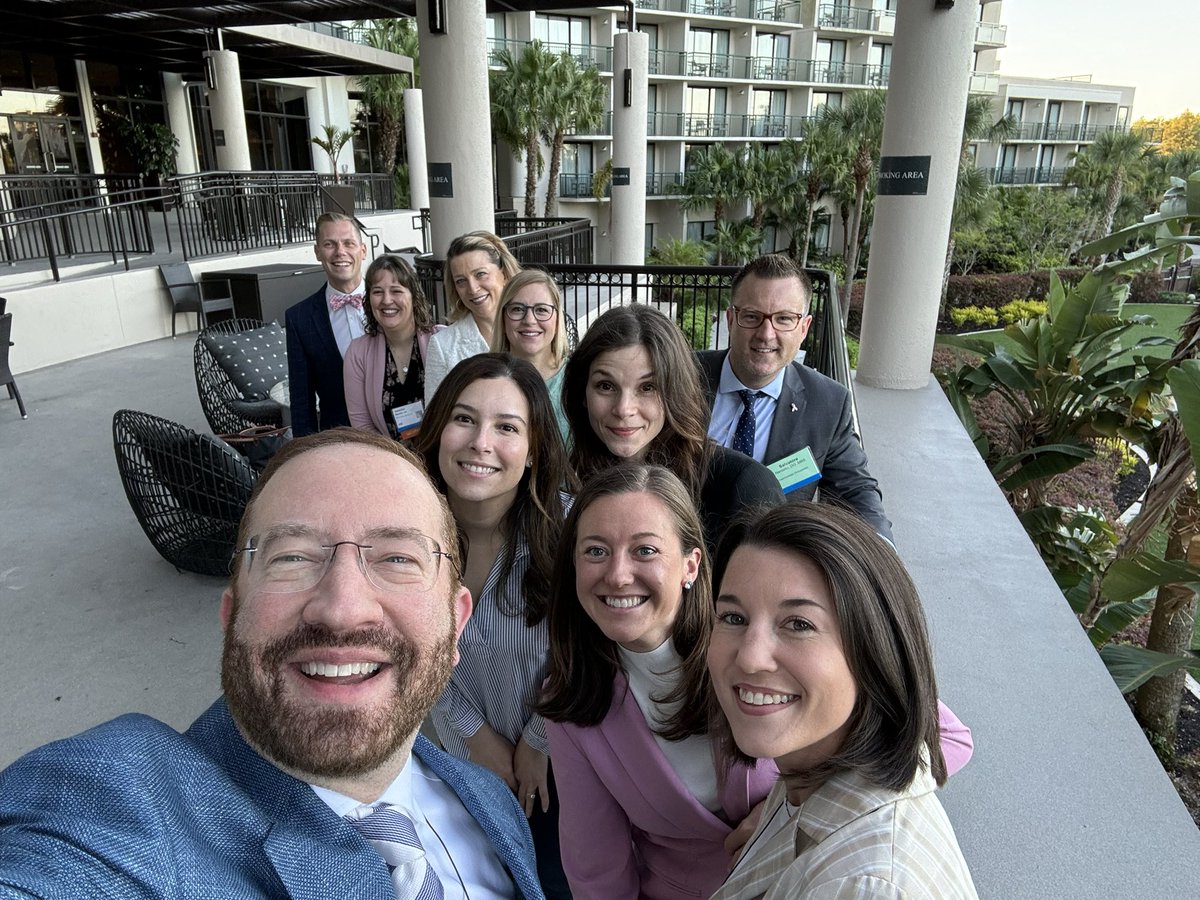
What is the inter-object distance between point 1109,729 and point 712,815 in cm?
252

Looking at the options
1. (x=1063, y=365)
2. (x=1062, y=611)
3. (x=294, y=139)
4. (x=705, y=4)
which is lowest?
(x=1062, y=611)

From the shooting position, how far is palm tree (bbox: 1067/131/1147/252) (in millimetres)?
36625

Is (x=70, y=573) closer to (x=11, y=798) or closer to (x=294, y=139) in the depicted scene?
(x=11, y=798)

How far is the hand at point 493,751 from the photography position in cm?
215

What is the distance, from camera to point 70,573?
4.14m

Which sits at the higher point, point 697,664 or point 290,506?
point 290,506

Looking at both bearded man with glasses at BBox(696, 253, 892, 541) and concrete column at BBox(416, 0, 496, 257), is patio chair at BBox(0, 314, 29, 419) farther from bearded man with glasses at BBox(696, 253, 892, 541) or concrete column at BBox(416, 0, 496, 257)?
bearded man with glasses at BBox(696, 253, 892, 541)

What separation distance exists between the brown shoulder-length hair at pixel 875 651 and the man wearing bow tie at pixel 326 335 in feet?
10.7

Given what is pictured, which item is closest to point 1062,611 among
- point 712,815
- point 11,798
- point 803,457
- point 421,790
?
point 803,457

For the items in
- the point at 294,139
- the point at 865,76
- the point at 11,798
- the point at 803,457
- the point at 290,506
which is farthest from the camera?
the point at 865,76

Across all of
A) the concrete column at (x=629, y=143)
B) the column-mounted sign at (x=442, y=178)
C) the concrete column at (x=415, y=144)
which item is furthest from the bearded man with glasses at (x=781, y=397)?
the concrete column at (x=415, y=144)

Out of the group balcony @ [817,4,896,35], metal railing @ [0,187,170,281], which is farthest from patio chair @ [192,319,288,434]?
balcony @ [817,4,896,35]

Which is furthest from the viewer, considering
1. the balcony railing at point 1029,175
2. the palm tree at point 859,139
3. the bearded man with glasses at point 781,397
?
the balcony railing at point 1029,175

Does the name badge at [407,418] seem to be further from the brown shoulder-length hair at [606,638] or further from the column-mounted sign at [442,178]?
the column-mounted sign at [442,178]
